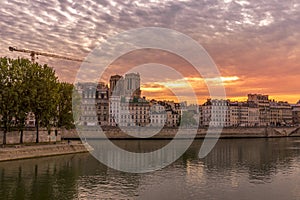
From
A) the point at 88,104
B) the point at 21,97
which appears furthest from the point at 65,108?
the point at 88,104

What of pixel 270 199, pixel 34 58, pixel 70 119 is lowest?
pixel 270 199

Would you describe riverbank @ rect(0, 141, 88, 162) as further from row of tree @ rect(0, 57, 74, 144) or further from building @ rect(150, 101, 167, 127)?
building @ rect(150, 101, 167, 127)

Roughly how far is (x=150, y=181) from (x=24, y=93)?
31.2 metres

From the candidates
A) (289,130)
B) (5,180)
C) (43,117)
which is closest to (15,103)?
(43,117)

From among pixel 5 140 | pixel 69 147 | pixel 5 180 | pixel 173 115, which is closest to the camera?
pixel 5 180

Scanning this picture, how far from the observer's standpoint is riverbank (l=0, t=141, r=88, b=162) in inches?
2092

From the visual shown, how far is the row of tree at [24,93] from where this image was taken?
196 ft

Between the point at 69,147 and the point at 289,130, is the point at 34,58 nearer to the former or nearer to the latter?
the point at 69,147

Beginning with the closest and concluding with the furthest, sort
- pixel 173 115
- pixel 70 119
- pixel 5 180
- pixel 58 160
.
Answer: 1. pixel 5 180
2. pixel 58 160
3. pixel 70 119
4. pixel 173 115

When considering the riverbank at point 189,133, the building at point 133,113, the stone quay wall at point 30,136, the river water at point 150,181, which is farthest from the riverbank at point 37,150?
the building at point 133,113

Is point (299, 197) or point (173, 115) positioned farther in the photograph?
point (173, 115)

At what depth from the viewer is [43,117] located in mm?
65062

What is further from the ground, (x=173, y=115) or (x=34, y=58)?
(x=34, y=58)

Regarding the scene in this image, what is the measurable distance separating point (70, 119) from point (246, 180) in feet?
139
